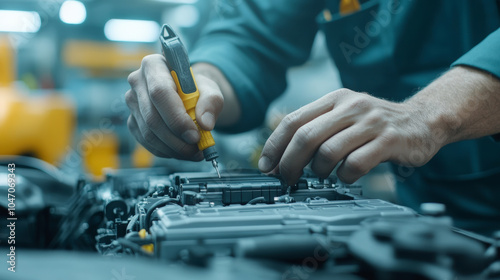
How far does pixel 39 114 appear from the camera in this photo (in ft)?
9.95

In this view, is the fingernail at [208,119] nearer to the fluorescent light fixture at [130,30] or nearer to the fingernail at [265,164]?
the fingernail at [265,164]

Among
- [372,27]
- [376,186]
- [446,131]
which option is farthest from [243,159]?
[446,131]

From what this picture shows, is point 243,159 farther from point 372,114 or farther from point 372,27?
point 372,114

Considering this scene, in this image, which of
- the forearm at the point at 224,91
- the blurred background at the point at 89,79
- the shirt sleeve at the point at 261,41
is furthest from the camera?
the blurred background at the point at 89,79

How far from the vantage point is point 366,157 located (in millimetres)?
726

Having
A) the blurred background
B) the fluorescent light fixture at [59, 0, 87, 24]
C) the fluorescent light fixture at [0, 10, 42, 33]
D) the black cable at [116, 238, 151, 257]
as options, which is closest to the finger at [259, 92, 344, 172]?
the black cable at [116, 238, 151, 257]

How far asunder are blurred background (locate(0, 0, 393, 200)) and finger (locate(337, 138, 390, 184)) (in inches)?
68.9

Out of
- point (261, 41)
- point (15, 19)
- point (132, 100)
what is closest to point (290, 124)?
point (132, 100)

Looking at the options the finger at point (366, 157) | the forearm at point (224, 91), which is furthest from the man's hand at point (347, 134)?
the forearm at point (224, 91)

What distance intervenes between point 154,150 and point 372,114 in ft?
1.87

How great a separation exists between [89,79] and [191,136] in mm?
4531

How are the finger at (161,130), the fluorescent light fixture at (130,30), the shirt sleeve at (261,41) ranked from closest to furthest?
the finger at (161,130) < the shirt sleeve at (261,41) < the fluorescent light fixture at (130,30)

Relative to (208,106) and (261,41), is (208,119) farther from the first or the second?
(261,41)

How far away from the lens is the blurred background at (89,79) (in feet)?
9.62
